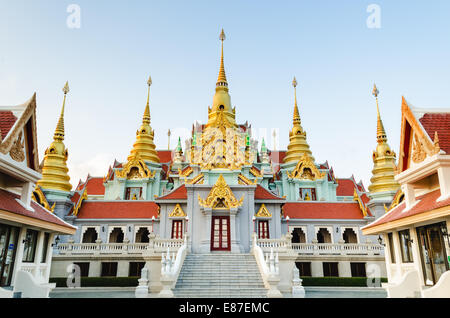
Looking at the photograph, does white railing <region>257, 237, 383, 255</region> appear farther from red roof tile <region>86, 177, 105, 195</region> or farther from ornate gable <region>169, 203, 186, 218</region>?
red roof tile <region>86, 177, 105, 195</region>

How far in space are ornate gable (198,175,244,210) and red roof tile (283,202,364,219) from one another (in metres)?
7.74

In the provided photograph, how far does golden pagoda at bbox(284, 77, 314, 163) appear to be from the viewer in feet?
131

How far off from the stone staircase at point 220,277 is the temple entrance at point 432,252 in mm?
7091

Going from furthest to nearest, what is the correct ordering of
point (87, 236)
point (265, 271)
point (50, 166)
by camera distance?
point (50, 166)
point (87, 236)
point (265, 271)

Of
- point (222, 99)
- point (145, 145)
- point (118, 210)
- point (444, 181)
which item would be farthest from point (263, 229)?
point (145, 145)

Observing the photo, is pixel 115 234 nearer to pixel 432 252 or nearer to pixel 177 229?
pixel 177 229

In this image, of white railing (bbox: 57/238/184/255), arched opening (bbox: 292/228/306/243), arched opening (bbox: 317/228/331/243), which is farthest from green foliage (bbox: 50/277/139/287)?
arched opening (bbox: 317/228/331/243)

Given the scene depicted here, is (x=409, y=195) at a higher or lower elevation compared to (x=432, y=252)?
higher

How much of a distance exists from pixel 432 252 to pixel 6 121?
12.0 m

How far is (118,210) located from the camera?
91.5 feet

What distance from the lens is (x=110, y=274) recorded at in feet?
72.1
